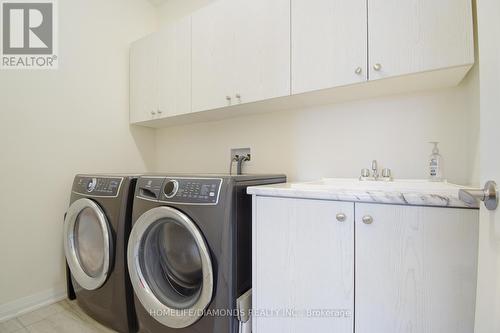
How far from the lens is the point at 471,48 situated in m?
0.91

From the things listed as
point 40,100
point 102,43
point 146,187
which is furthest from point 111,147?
point 146,187

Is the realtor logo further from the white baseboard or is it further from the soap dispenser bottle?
the soap dispenser bottle

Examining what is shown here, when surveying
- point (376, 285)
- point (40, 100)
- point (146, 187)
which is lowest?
point (376, 285)

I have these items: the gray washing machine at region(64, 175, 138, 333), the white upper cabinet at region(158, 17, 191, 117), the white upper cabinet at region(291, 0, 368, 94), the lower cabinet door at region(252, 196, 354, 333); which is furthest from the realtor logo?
the lower cabinet door at region(252, 196, 354, 333)

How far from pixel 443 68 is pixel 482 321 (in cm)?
92

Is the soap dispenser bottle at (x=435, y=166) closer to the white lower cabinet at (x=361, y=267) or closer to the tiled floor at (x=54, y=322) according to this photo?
the white lower cabinet at (x=361, y=267)

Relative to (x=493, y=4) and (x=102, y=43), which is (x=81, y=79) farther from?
(x=493, y=4)

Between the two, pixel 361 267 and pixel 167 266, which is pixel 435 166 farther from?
pixel 167 266

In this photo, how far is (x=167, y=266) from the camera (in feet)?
4.07

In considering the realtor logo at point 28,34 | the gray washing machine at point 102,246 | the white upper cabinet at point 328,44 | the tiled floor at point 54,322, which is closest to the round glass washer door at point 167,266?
the gray washing machine at point 102,246

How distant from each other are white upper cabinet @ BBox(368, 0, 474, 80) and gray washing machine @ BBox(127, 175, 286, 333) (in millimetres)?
826

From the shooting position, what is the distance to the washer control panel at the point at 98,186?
134 cm

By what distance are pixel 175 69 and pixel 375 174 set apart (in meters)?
1.57

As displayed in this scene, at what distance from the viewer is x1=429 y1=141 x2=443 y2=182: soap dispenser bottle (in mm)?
1172
